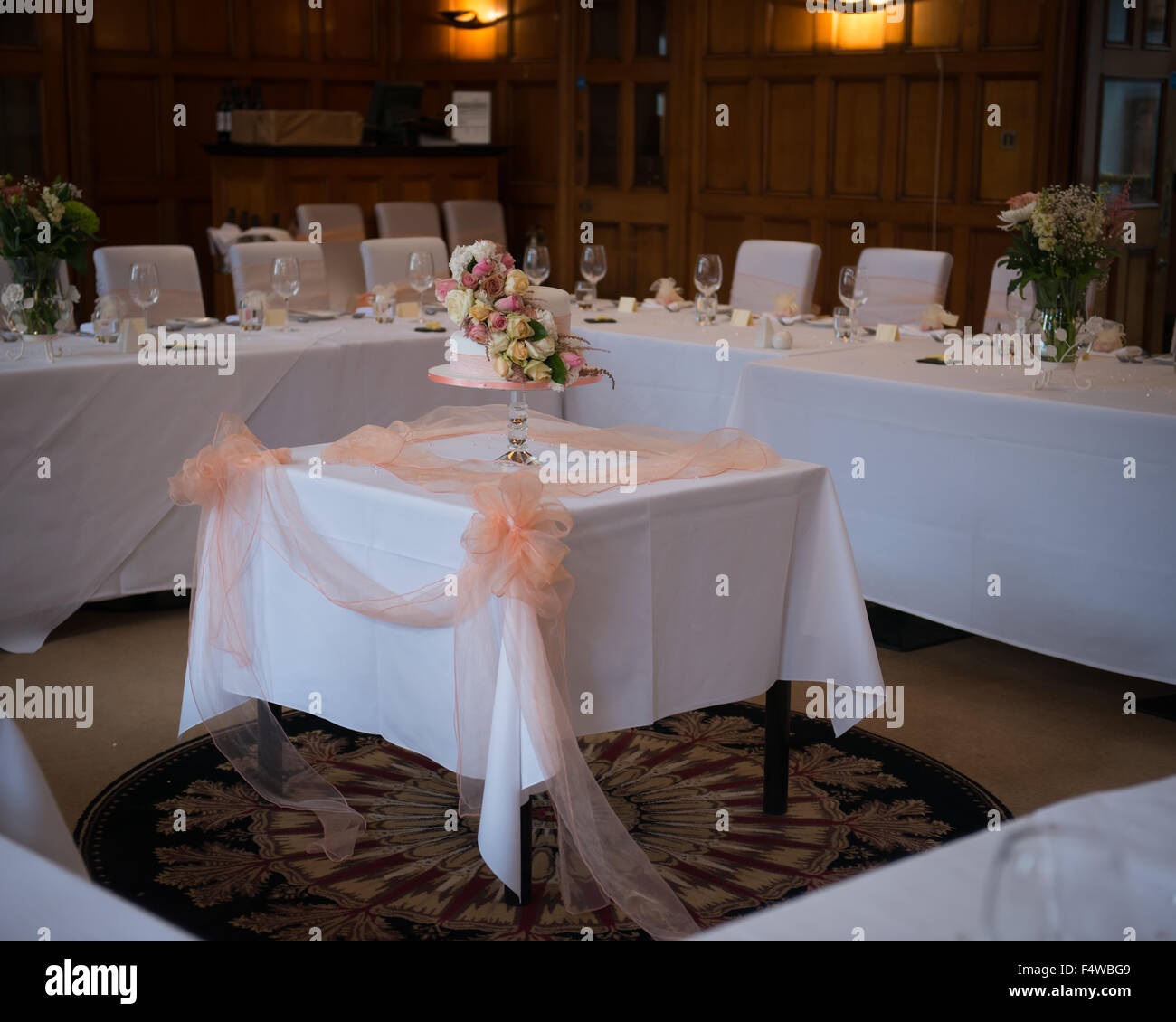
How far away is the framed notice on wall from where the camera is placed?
9.33 metres

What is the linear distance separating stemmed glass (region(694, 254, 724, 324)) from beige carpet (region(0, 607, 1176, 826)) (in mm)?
1710

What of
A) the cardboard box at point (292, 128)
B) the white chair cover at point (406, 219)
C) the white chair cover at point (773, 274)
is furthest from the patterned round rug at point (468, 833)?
the cardboard box at point (292, 128)

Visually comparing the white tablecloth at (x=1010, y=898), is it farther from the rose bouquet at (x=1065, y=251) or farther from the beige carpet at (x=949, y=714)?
the rose bouquet at (x=1065, y=251)

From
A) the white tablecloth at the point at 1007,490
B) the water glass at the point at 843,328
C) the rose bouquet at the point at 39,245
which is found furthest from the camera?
the water glass at the point at 843,328

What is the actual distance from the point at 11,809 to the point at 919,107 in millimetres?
6660

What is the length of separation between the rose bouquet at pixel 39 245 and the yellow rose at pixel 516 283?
2.10 meters

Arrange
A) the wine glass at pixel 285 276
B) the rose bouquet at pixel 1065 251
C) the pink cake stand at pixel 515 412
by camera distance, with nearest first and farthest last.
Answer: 1. the pink cake stand at pixel 515 412
2. the rose bouquet at pixel 1065 251
3. the wine glass at pixel 285 276

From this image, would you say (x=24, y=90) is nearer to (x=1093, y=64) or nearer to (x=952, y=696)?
(x=1093, y=64)

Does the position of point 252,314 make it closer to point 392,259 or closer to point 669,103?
point 392,259

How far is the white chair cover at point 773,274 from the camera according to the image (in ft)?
19.8

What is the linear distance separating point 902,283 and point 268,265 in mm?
2651

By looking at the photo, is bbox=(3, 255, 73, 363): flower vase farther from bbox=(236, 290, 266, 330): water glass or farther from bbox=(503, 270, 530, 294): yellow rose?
bbox=(503, 270, 530, 294): yellow rose

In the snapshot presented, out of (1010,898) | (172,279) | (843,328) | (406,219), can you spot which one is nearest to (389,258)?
(172,279)

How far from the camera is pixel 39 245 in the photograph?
169 inches
